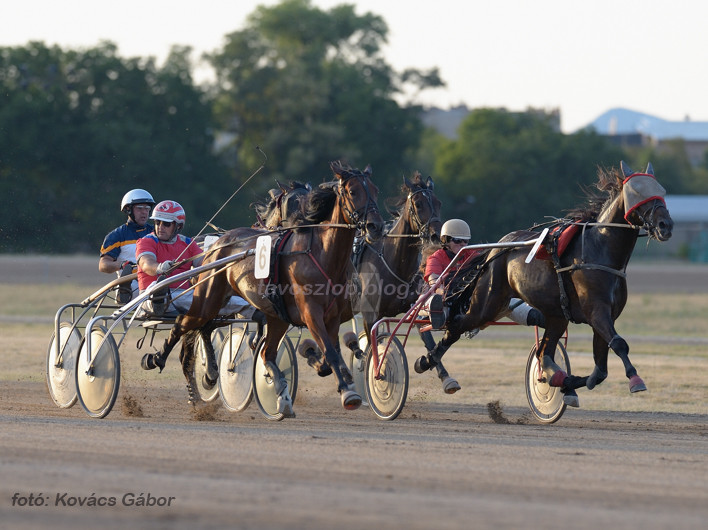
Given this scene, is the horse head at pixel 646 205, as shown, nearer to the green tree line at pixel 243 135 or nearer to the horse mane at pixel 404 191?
the horse mane at pixel 404 191

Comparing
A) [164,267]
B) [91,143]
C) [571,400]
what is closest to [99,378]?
[164,267]

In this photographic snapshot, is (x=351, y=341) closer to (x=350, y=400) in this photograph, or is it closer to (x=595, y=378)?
(x=350, y=400)

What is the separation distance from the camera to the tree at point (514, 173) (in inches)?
2000

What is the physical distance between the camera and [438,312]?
9047 millimetres

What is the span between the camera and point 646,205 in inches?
318

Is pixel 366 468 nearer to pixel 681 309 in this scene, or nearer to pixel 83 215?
pixel 681 309

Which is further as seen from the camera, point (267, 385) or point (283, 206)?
point (283, 206)

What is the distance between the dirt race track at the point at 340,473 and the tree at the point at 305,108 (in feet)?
113

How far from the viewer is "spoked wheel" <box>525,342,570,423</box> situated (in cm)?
895

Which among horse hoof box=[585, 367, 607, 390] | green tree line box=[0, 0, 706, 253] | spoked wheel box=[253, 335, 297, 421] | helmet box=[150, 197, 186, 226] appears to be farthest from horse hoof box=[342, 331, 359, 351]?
green tree line box=[0, 0, 706, 253]

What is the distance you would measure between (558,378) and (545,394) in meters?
0.63

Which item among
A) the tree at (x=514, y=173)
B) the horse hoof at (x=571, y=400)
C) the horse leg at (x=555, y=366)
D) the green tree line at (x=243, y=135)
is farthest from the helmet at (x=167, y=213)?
the tree at (x=514, y=173)

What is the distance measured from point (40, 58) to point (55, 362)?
110 feet

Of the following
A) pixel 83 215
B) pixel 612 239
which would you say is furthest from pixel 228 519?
pixel 83 215
